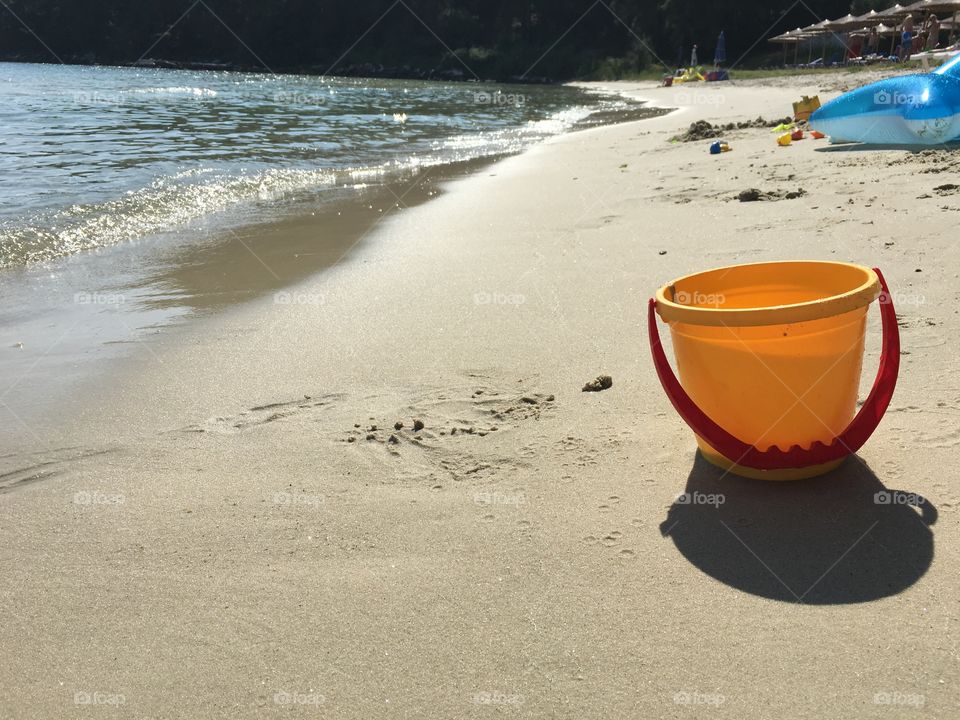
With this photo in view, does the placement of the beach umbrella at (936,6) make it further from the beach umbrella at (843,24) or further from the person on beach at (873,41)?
the beach umbrella at (843,24)

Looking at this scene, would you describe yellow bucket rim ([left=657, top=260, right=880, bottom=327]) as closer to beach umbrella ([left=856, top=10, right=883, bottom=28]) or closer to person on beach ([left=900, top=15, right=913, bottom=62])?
person on beach ([left=900, top=15, right=913, bottom=62])

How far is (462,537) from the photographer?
2230mm

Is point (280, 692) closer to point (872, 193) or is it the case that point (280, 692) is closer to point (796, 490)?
point (796, 490)

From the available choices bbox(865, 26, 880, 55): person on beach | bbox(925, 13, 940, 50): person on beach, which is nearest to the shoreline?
bbox(925, 13, 940, 50): person on beach

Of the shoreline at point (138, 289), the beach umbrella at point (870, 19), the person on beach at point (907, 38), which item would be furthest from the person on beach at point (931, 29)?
the shoreline at point (138, 289)

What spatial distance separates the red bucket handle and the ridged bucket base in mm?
32

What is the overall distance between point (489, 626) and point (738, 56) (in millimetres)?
55450

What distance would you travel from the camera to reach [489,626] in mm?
1888

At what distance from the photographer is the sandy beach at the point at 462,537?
1.73 metres

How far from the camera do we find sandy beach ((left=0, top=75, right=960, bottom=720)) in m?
1.73

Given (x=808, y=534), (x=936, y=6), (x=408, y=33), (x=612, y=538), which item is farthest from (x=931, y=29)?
(x=408, y=33)

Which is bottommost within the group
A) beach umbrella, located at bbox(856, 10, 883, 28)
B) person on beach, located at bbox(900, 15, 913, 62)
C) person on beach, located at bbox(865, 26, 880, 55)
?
person on beach, located at bbox(900, 15, 913, 62)

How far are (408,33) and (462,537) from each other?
263 feet

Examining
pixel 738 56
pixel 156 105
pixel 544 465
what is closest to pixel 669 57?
pixel 738 56
